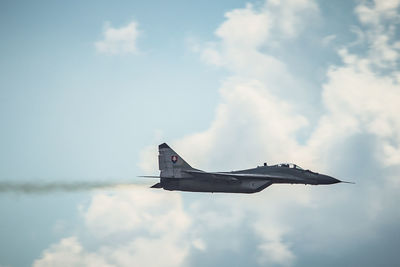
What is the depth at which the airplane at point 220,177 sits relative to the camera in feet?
170

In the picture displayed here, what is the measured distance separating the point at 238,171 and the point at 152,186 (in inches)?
417

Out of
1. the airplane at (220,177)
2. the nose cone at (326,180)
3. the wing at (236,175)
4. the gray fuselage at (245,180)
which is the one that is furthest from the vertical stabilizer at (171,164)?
the nose cone at (326,180)

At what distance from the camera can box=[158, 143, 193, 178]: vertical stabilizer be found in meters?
51.9

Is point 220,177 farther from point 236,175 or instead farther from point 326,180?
point 326,180

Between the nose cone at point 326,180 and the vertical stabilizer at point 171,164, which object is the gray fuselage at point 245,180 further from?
the vertical stabilizer at point 171,164

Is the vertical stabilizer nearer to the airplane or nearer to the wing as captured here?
the airplane

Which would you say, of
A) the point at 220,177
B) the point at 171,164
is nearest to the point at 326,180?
the point at 220,177

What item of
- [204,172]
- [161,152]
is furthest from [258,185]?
[161,152]

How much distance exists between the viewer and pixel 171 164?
172 ft

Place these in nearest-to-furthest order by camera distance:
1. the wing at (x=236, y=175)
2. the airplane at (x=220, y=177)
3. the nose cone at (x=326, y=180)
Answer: the wing at (x=236, y=175)
the airplane at (x=220, y=177)
the nose cone at (x=326, y=180)

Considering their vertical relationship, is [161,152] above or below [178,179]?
above

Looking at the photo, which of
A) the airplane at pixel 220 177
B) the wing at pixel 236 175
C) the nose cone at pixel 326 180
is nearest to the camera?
the wing at pixel 236 175

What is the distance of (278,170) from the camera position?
54.6 meters

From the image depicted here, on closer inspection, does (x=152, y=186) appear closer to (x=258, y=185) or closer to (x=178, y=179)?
(x=178, y=179)
